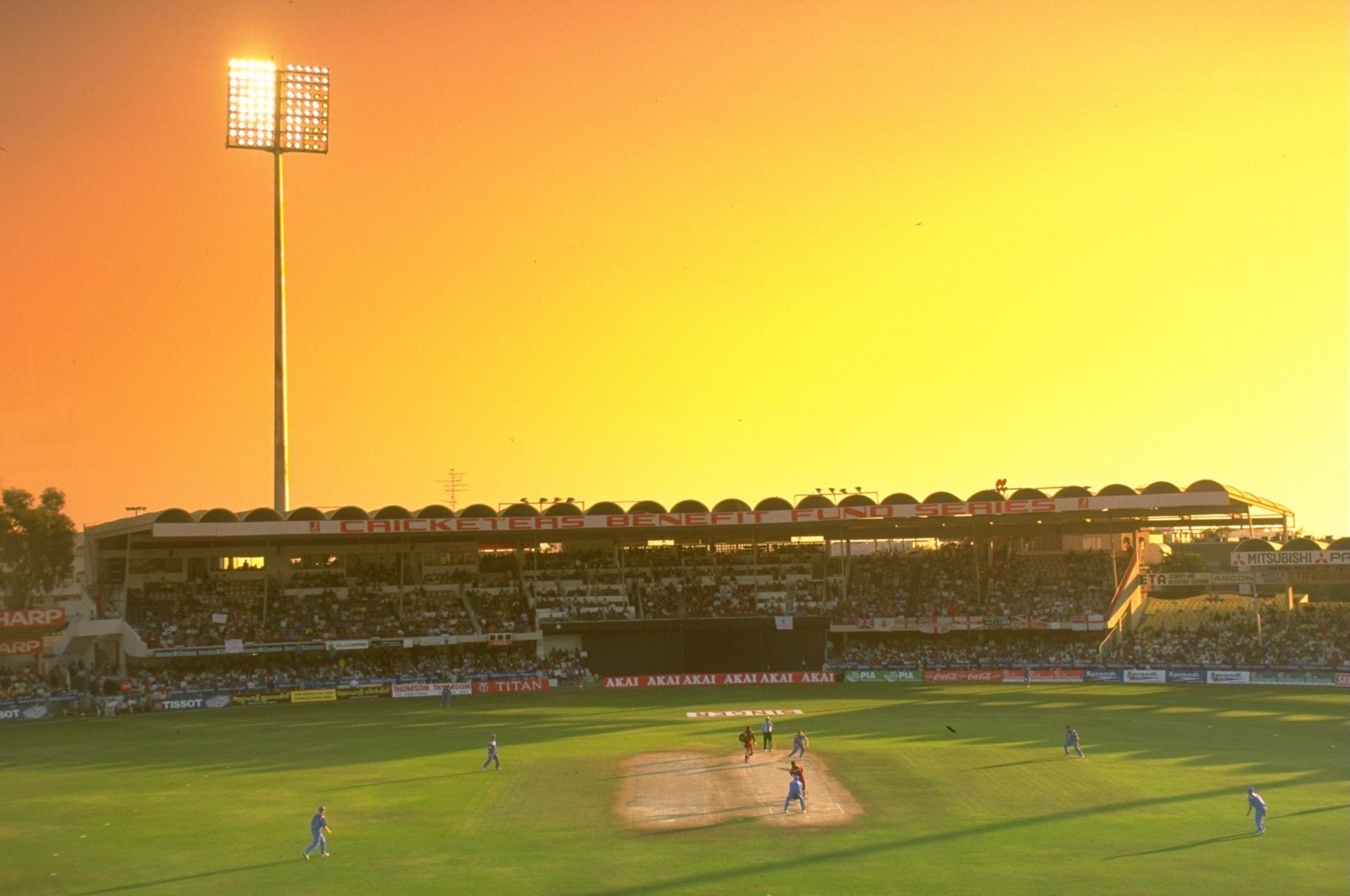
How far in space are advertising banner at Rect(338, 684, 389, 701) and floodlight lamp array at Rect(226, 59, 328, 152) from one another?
31.6m

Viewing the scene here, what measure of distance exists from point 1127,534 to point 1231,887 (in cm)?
6122

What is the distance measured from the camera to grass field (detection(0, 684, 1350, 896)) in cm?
2823

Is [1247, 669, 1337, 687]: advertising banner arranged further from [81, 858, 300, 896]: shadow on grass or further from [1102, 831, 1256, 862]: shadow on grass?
[81, 858, 300, 896]: shadow on grass

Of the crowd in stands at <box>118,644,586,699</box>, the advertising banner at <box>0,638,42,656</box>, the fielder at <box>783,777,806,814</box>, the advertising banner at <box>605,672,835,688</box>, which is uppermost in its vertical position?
the advertising banner at <box>0,638,42,656</box>

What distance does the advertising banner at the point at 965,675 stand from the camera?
72.2m

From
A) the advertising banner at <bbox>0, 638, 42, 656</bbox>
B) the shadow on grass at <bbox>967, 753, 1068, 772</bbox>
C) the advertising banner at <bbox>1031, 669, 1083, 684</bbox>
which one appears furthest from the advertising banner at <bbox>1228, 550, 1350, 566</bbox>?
the advertising banner at <bbox>0, 638, 42, 656</bbox>

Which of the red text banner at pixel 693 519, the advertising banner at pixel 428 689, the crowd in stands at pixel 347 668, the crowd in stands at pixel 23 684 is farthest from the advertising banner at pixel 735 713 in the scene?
the crowd in stands at pixel 23 684

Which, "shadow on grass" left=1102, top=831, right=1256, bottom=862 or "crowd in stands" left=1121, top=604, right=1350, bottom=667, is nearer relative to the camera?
"shadow on grass" left=1102, top=831, right=1256, bottom=862

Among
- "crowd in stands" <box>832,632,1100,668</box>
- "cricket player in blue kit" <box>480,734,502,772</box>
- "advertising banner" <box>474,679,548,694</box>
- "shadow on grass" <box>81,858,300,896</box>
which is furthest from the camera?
"crowd in stands" <box>832,632,1100,668</box>

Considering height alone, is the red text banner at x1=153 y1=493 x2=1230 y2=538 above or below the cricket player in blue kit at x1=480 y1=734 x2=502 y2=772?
above

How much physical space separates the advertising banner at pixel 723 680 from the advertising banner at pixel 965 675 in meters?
5.82

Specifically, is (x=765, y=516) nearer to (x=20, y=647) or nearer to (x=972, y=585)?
(x=972, y=585)

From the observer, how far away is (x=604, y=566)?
8512 centimetres

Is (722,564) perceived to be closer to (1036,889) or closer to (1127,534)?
(1127,534)
